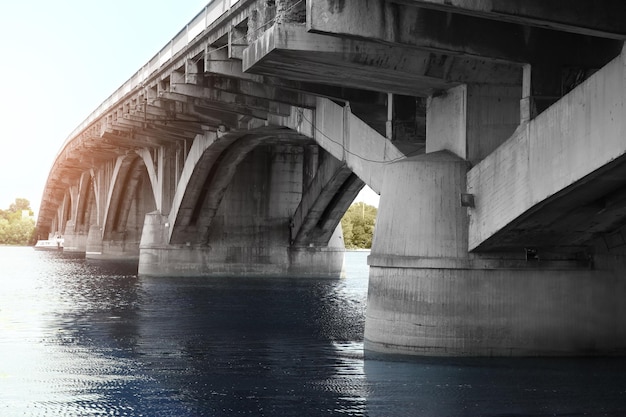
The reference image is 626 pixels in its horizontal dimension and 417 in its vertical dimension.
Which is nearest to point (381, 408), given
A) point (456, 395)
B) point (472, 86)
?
point (456, 395)

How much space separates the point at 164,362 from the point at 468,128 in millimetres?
8320

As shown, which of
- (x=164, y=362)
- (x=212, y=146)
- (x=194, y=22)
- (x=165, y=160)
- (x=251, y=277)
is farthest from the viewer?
(x=165, y=160)

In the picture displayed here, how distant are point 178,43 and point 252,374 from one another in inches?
786

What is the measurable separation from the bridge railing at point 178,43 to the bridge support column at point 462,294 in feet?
33.1

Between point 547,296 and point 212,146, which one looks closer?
point 547,296

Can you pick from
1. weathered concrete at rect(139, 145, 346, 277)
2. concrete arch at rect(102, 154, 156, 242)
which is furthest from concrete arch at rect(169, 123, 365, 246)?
concrete arch at rect(102, 154, 156, 242)

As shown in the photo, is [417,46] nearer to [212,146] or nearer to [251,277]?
[212,146]

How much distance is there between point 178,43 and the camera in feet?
114

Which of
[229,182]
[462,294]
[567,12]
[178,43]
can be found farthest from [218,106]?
[567,12]

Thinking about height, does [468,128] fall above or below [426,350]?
above

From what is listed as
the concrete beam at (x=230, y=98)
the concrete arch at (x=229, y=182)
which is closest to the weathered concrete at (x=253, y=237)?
the concrete arch at (x=229, y=182)

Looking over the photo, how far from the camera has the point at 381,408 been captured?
14141 mm

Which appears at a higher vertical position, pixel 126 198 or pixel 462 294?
pixel 126 198

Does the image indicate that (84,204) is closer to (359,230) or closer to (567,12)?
(359,230)
